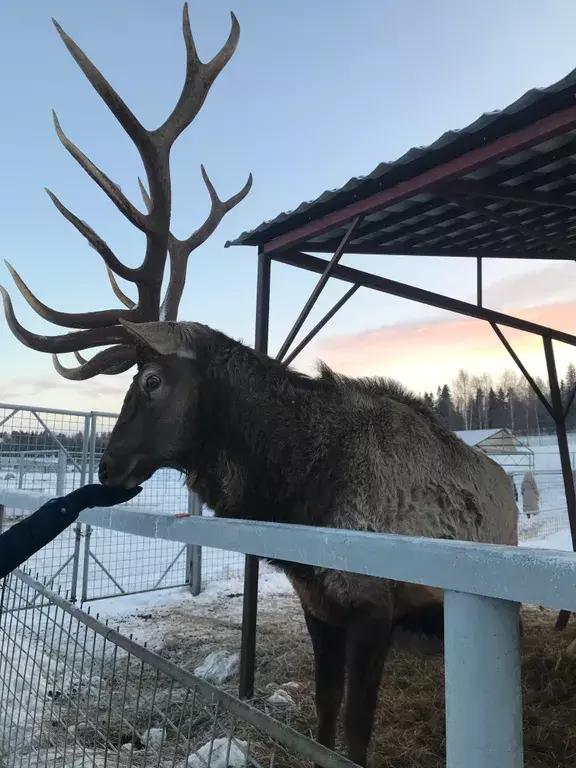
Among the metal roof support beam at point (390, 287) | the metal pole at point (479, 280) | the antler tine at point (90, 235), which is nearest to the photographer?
the antler tine at point (90, 235)

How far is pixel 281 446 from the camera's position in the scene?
3166 mm

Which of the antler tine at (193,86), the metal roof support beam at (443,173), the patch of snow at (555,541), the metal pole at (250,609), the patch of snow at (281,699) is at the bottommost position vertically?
the patch of snow at (555,541)

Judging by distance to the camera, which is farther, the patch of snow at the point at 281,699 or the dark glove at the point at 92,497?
the patch of snow at the point at 281,699

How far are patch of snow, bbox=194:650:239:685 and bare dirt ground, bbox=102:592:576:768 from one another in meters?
0.10

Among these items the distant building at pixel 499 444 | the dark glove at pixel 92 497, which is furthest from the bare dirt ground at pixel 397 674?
the distant building at pixel 499 444

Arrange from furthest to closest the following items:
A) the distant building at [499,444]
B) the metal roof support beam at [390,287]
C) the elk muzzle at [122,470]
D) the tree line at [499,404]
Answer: the tree line at [499,404], the distant building at [499,444], the metal roof support beam at [390,287], the elk muzzle at [122,470]

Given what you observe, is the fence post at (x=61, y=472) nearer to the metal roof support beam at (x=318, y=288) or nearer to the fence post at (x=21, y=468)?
the fence post at (x=21, y=468)

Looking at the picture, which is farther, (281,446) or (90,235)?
(90,235)

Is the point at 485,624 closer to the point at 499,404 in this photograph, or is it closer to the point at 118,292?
the point at 118,292

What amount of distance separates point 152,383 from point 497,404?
57.1 m

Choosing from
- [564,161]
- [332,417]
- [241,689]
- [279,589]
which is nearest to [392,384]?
[332,417]

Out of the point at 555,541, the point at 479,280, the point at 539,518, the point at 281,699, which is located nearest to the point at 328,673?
the point at 281,699

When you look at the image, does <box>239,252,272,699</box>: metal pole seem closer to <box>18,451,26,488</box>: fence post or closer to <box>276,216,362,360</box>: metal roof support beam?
<box>276,216,362,360</box>: metal roof support beam

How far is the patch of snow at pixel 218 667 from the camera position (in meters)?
4.87
